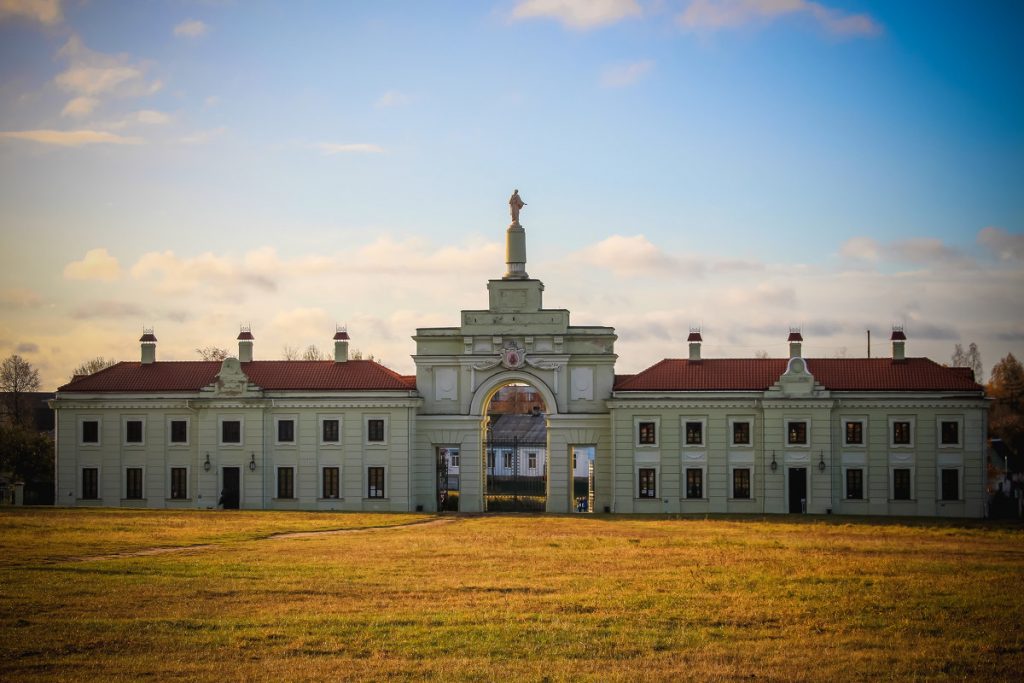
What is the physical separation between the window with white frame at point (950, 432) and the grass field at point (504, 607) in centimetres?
1742

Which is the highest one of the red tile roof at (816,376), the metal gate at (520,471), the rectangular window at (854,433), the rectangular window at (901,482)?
the red tile roof at (816,376)

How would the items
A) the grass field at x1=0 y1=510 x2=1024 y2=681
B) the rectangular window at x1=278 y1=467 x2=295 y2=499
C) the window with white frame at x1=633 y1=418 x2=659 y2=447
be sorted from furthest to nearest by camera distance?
the rectangular window at x1=278 y1=467 x2=295 y2=499 → the window with white frame at x1=633 y1=418 x2=659 y2=447 → the grass field at x1=0 y1=510 x2=1024 y2=681

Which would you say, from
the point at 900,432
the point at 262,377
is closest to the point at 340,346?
the point at 262,377

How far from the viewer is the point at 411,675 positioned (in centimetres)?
1894

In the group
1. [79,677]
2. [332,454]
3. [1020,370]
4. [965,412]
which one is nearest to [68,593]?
[79,677]

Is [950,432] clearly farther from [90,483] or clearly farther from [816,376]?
[90,483]

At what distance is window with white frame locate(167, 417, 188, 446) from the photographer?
59438 mm

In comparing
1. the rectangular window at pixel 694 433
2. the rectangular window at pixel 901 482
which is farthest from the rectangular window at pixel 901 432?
the rectangular window at pixel 694 433

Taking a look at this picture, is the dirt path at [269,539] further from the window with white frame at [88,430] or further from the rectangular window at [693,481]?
the window with white frame at [88,430]

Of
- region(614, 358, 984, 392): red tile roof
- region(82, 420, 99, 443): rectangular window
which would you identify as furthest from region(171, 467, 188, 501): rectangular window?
region(614, 358, 984, 392): red tile roof

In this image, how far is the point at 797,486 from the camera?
2247 inches

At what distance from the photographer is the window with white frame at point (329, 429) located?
194 ft

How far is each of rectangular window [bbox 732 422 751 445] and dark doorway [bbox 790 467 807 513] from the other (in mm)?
2540

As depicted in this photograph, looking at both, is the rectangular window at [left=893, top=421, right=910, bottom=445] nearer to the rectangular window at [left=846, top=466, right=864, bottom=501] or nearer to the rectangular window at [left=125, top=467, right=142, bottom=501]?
the rectangular window at [left=846, top=466, right=864, bottom=501]
